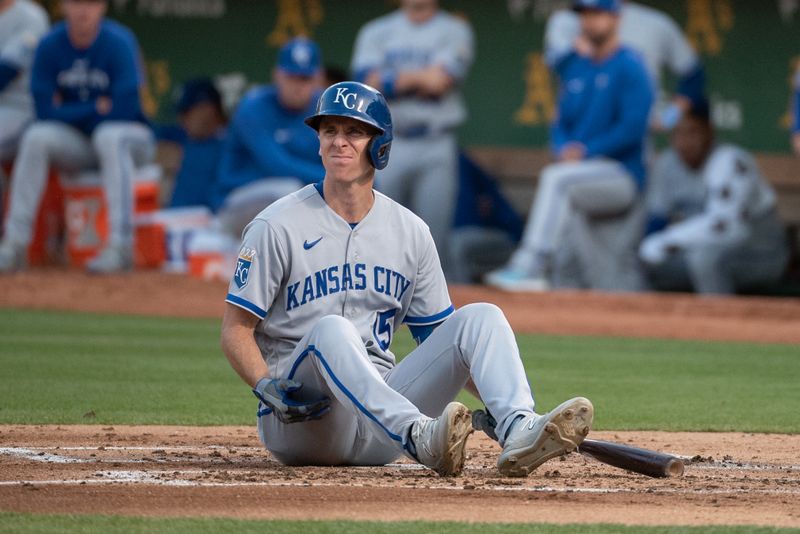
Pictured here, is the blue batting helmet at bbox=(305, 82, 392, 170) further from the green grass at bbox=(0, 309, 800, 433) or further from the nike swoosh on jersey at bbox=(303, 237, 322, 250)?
the green grass at bbox=(0, 309, 800, 433)

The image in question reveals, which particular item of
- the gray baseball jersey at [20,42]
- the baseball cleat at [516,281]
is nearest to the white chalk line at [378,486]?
the baseball cleat at [516,281]

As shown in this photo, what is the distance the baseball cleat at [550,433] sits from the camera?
4062 mm

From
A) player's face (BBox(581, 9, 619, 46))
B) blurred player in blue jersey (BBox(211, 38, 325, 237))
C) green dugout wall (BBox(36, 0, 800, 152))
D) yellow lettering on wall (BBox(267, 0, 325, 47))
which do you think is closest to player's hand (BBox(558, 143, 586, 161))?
player's face (BBox(581, 9, 619, 46))

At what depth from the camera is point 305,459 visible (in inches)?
184

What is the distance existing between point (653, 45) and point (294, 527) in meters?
9.52

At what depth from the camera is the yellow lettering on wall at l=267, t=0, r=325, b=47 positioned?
15.0 meters

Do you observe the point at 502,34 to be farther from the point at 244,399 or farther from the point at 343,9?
the point at 244,399

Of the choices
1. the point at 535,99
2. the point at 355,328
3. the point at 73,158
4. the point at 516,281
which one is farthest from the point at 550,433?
the point at 535,99

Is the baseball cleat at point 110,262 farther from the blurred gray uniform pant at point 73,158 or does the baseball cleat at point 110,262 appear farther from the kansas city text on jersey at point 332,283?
the kansas city text on jersey at point 332,283

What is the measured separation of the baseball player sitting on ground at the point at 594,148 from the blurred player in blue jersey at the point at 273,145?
177 centimetres

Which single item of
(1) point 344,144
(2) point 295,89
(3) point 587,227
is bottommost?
(1) point 344,144

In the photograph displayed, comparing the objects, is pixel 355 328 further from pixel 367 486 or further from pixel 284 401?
pixel 367 486

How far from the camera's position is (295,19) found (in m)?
15.0

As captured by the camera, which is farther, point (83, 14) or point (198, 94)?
point (198, 94)
